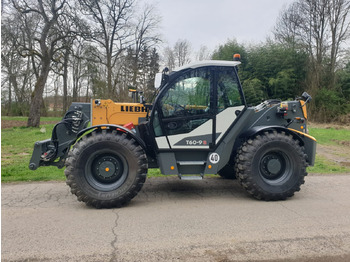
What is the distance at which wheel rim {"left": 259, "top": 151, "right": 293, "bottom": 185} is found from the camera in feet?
17.0

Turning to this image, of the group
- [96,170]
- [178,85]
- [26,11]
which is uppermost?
[26,11]

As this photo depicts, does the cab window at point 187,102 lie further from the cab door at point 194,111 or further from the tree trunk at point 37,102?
the tree trunk at point 37,102

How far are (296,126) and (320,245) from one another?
2817 mm

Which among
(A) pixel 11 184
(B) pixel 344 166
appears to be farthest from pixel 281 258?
(B) pixel 344 166

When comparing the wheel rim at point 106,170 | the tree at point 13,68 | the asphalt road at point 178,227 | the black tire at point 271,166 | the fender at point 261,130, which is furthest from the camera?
the tree at point 13,68

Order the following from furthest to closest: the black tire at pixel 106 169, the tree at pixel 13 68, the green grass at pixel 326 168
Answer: the tree at pixel 13 68 → the green grass at pixel 326 168 → the black tire at pixel 106 169

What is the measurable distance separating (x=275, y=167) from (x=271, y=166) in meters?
0.08

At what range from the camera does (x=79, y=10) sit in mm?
18875

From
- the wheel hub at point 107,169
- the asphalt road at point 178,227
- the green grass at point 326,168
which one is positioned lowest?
the asphalt road at point 178,227

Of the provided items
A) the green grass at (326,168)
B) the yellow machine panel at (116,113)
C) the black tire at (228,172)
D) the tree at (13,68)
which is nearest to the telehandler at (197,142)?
the yellow machine panel at (116,113)

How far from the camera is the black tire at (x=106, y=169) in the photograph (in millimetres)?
4594

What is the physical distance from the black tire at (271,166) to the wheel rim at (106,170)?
2.11 metres

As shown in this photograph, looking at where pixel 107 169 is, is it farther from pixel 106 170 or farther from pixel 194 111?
pixel 194 111

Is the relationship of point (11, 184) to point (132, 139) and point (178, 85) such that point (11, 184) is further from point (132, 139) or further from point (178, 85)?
point (178, 85)
